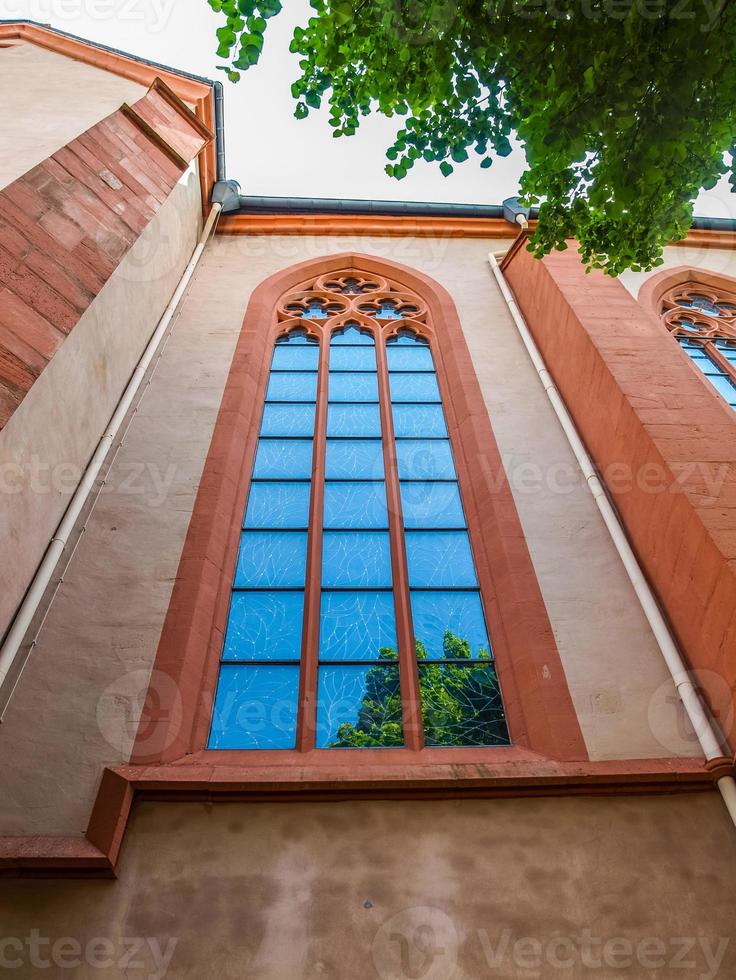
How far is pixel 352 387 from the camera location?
8.07 meters

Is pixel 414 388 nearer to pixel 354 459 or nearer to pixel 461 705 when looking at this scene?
pixel 354 459

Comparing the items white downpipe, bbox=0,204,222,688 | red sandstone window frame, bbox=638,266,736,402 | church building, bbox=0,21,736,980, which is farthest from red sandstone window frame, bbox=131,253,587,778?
red sandstone window frame, bbox=638,266,736,402

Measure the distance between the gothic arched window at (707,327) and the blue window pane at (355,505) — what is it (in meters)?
4.64

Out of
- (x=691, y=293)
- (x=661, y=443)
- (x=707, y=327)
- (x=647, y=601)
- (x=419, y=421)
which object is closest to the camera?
(x=647, y=601)

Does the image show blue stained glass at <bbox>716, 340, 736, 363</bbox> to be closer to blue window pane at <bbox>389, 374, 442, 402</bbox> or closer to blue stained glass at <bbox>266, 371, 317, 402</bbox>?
blue window pane at <bbox>389, 374, 442, 402</bbox>

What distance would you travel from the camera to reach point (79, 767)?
3934 mm

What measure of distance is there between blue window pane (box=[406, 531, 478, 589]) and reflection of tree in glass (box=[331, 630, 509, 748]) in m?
0.63

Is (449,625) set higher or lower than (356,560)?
lower

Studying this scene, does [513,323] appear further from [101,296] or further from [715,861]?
[715,861]

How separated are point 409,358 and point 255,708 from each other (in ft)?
17.2

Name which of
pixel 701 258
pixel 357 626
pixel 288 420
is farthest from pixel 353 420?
pixel 701 258

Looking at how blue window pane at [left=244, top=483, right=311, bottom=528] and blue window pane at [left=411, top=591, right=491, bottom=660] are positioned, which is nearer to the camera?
blue window pane at [left=411, top=591, right=491, bottom=660]

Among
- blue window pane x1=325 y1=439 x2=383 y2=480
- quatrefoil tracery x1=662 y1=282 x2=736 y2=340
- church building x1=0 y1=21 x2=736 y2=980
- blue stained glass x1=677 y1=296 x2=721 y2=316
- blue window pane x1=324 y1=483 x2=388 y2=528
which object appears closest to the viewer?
church building x1=0 y1=21 x2=736 y2=980

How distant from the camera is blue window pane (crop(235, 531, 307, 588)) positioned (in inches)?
214
